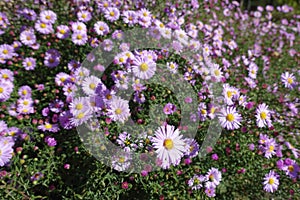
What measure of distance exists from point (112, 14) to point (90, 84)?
2.65 feet

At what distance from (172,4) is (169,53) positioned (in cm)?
68

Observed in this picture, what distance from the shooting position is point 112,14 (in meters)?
2.51

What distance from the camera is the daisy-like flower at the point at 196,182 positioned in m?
1.81

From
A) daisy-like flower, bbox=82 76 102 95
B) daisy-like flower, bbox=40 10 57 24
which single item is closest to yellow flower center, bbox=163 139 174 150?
daisy-like flower, bbox=82 76 102 95

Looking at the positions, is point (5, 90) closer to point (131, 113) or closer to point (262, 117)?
point (131, 113)

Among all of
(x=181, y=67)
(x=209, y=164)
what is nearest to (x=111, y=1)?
(x=181, y=67)

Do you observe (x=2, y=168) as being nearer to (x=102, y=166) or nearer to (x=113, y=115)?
(x=102, y=166)

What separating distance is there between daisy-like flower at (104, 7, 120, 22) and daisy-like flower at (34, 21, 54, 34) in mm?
553

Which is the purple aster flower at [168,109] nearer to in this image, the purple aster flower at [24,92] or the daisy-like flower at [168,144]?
the daisy-like flower at [168,144]

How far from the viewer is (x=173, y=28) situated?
8.37 feet

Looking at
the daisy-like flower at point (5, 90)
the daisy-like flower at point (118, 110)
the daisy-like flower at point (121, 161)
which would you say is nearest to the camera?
the daisy-like flower at point (121, 161)

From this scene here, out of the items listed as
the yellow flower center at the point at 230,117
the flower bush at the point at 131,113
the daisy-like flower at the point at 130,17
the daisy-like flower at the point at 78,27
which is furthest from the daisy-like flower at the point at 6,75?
the yellow flower center at the point at 230,117

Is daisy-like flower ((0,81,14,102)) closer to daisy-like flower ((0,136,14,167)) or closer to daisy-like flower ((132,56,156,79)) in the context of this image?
daisy-like flower ((0,136,14,167))

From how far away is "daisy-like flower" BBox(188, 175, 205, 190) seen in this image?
1.81 meters
